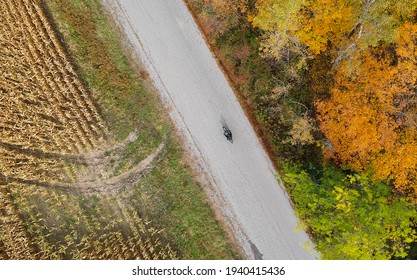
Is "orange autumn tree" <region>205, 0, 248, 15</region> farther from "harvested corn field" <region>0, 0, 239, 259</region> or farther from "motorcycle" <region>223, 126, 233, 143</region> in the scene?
"motorcycle" <region>223, 126, 233, 143</region>

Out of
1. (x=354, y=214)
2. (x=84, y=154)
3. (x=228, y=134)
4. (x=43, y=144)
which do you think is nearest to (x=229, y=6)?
(x=228, y=134)

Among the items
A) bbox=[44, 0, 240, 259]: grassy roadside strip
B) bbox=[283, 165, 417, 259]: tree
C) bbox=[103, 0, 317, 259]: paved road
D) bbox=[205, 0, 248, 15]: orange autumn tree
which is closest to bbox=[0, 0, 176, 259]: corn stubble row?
bbox=[44, 0, 240, 259]: grassy roadside strip

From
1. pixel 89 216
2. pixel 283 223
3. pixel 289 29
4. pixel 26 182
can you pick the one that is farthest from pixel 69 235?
pixel 289 29

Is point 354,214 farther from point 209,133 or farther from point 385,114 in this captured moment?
point 209,133

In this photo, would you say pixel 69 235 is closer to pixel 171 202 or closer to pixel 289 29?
pixel 171 202

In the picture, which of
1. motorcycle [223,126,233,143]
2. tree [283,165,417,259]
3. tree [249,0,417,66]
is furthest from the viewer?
motorcycle [223,126,233,143]
